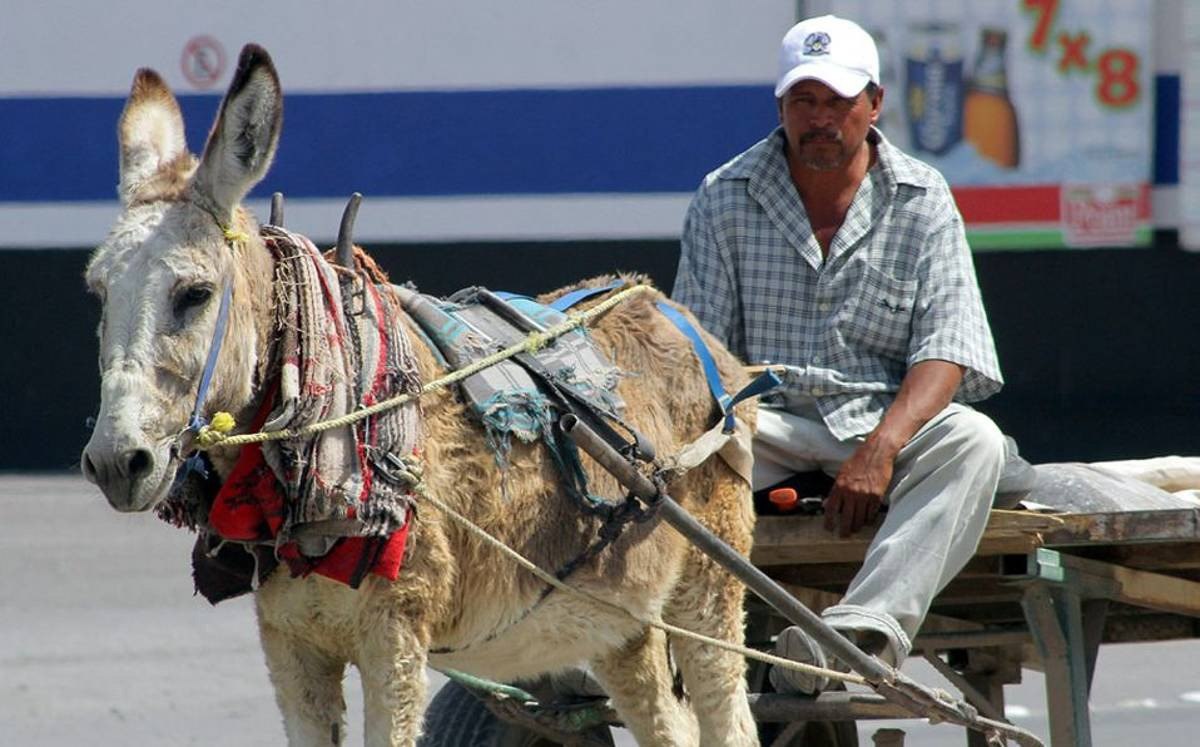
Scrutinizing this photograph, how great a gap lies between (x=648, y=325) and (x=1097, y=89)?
286 inches

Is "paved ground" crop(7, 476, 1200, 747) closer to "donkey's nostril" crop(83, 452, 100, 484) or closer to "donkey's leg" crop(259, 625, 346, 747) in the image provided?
"donkey's leg" crop(259, 625, 346, 747)

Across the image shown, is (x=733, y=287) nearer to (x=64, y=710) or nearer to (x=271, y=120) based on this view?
(x=271, y=120)

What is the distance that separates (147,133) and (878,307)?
186 cm

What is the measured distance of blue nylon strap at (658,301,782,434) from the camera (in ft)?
13.9

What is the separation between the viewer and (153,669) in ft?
23.0

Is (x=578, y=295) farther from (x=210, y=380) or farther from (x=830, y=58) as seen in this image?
(x=210, y=380)

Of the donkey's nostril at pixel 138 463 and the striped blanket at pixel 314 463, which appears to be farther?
the striped blanket at pixel 314 463

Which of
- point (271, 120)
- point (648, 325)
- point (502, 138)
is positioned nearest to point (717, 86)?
point (502, 138)

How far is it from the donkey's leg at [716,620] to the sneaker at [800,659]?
117mm

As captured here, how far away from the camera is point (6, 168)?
10.6 metres

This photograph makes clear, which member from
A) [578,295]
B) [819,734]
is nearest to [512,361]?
[578,295]

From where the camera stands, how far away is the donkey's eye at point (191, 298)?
324 cm

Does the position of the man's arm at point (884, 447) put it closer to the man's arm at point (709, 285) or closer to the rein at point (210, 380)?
the man's arm at point (709, 285)

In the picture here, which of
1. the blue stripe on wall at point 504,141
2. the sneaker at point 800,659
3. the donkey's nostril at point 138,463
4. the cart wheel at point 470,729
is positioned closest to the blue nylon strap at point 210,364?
the donkey's nostril at point 138,463
